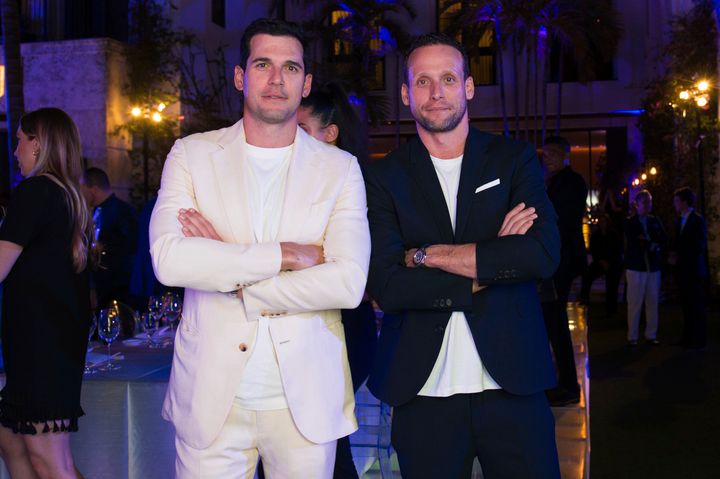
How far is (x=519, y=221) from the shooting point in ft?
8.32

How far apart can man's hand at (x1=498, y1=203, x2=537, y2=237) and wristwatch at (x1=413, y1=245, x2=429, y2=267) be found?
0.25 m

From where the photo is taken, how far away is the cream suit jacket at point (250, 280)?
2.20 metres

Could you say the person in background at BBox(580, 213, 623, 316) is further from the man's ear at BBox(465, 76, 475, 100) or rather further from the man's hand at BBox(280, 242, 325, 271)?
the man's hand at BBox(280, 242, 325, 271)

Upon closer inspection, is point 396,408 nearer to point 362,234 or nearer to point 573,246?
point 362,234

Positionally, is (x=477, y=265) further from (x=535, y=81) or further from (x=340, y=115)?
(x=535, y=81)

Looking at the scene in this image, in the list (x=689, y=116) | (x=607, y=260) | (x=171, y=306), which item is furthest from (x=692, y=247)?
(x=171, y=306)

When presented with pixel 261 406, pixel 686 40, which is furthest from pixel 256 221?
pixel 686 40

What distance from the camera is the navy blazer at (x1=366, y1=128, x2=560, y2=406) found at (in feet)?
8.10

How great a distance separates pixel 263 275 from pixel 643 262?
838 cm

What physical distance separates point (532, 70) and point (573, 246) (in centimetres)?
1861

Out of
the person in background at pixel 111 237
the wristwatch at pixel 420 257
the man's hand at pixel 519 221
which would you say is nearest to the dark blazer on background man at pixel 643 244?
the person in background at pixel 111 237

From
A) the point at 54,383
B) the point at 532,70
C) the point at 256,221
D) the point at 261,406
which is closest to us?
the point at 261,406

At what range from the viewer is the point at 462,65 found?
2.65 meters

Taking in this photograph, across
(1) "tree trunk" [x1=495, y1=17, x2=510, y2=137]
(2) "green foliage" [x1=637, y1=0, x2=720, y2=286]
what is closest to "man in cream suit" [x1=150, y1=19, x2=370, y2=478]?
(2) "green foliage" [x1=637, y1=0, x2=720, y2=286]
